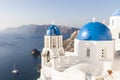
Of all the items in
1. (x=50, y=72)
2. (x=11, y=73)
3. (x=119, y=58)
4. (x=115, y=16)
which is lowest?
(x=11, y=73)

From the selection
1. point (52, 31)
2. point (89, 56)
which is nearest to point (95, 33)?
point (89, 56)

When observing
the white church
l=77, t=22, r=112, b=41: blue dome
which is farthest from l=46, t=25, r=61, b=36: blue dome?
l=77, t=22, r=112, b=41: blue dome

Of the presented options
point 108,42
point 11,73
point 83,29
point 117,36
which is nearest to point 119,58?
point 108,42

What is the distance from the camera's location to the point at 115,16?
26266mm

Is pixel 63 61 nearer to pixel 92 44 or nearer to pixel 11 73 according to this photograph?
pixel 92 44

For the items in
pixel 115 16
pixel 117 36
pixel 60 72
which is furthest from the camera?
pixel 115 16

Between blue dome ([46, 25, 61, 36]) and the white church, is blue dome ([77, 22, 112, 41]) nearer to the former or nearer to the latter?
the white church

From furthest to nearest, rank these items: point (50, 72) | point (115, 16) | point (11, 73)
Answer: point (11, 73), point (115, 16), point (50, 72)

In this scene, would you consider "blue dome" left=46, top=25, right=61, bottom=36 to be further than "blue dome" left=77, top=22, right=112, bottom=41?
Yes

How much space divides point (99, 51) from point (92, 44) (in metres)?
0.75

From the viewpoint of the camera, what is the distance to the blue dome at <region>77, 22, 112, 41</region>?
648 inches

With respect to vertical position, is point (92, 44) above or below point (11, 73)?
above

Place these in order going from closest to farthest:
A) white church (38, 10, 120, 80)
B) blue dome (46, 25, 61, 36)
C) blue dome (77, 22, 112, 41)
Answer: white church (38, 10, 120, 80) → blue dome (77, 22, 112, 41) → blue dome (46, 25, 61, 36)

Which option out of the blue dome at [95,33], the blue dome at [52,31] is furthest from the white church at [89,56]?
the blue dome at [52,31]
